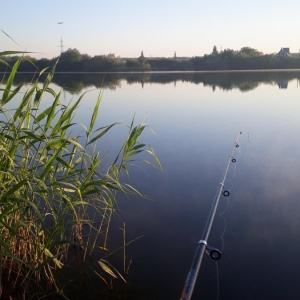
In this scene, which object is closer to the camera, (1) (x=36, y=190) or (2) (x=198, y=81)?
(1) (x=36, y=190)

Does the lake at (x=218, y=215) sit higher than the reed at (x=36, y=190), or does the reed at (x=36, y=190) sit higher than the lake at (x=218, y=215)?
the reed at (x=36, y=190)

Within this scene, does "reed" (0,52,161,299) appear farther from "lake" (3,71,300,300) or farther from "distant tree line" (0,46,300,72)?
"distant tree line" (0,46,300,72)

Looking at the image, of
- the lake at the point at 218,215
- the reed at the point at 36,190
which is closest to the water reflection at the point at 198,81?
the lake at the point at 218,215

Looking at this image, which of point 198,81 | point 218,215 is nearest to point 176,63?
point 198,81

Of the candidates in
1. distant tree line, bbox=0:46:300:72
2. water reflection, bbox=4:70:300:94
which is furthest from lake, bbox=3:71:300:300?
distant tree line, bbox=0:46:300:72

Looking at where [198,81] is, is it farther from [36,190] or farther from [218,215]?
[36,190]

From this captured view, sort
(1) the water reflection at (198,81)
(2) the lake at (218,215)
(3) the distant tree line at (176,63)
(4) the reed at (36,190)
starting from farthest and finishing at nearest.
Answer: (3) the distant tree line at (176,63)
(1) the water reflection at (198,81)
(2) the lake at (218,215)
(4) the reed at (36,190)

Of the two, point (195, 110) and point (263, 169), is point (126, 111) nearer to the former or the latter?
point (195, 110)

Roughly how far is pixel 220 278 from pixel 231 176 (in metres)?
1.91

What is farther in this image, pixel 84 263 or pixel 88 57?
pixel 88 57

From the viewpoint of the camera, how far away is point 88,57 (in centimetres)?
4012

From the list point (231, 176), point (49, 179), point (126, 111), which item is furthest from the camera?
point (126, 111)

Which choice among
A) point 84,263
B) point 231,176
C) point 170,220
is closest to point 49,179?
point 84,263

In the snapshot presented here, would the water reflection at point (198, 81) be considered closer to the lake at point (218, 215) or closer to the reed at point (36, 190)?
the lake at point (218, 215)
